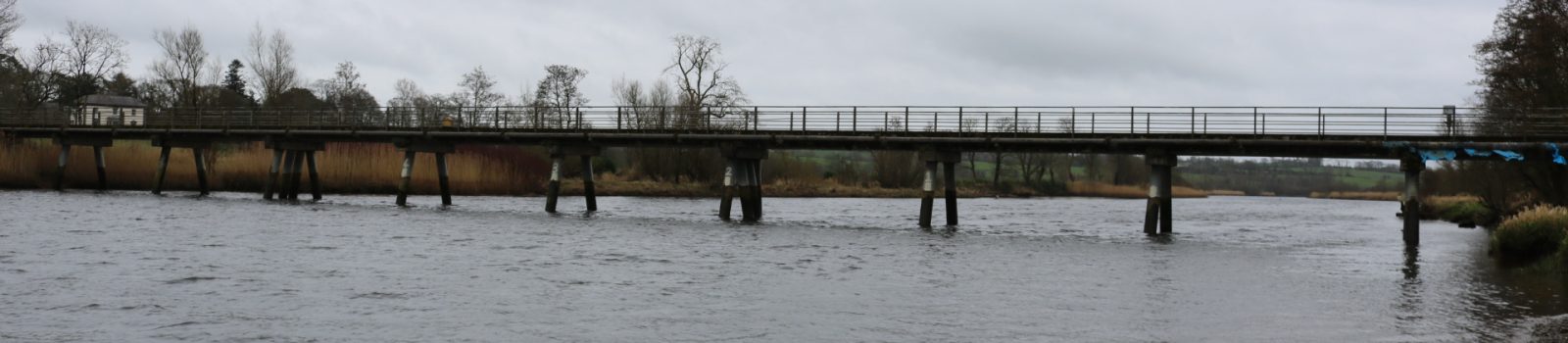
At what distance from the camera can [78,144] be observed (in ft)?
200

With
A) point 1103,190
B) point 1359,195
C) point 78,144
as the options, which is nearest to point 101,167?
point 78,144

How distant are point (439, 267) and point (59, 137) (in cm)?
4432

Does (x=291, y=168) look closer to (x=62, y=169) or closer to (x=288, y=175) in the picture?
(x=288, y=175)

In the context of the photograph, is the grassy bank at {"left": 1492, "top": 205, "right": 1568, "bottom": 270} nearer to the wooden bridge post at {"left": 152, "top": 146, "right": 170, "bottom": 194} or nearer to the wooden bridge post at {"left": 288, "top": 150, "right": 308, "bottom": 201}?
the wooden bridge post at {"left": 288, "top": 150, "right": 308, "bottom": 201}

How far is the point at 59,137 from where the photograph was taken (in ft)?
201

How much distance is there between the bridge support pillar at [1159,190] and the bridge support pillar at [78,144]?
47115 mm

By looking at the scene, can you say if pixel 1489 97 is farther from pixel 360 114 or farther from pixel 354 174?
pixel 354 174

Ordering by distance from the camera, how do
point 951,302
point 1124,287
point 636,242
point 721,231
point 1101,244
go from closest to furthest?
point 951,302
point 1124,287
point 636,242
point 1101,244
point 721,231

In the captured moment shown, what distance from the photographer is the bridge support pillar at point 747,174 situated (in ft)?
150

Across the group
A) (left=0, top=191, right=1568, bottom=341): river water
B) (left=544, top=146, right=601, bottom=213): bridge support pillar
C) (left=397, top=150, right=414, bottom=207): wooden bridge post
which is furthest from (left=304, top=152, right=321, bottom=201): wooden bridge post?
(left=0, top=191, right=1568, bottom=341): river water

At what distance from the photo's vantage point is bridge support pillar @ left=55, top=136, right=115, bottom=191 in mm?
60375

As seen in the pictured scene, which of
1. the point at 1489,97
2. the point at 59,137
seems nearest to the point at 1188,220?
the point at 1489,97

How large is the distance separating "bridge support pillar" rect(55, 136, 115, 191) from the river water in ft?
60.6

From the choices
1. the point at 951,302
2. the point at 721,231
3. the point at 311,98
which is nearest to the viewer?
the point at 951,302
